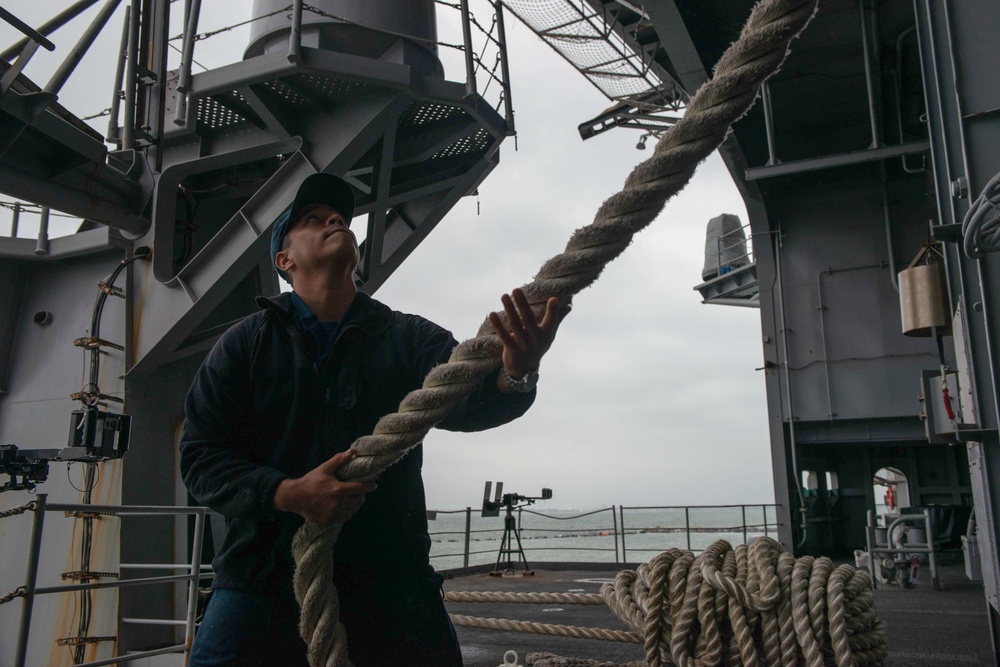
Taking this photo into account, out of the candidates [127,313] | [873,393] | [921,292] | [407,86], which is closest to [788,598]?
[921,292]

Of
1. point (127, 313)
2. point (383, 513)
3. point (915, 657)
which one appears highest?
point (127, 313)

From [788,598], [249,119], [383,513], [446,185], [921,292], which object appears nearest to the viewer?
[383,513]

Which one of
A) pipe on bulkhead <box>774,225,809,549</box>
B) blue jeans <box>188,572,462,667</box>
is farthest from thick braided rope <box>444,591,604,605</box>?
pipe on bulkhead <box>774,225,809,549</box>

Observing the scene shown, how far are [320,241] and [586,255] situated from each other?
2.85ft

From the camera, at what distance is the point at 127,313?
6.66m

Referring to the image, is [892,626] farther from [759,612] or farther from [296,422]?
[296,422]

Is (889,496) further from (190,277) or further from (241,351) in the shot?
(241,351)

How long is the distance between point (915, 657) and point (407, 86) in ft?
19.4

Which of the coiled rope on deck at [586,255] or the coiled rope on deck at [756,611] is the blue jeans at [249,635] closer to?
the coiled rope on deck at [586,255]

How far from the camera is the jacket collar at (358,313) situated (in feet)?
5.45

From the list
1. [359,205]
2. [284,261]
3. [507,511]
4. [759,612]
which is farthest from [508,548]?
[284,261]

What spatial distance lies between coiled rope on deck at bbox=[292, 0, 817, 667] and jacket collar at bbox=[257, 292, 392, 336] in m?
0.45

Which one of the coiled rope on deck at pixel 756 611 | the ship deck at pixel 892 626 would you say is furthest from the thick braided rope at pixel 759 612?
the ship deck at pixel 892 626

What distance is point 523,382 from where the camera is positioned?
1338 millimetres
